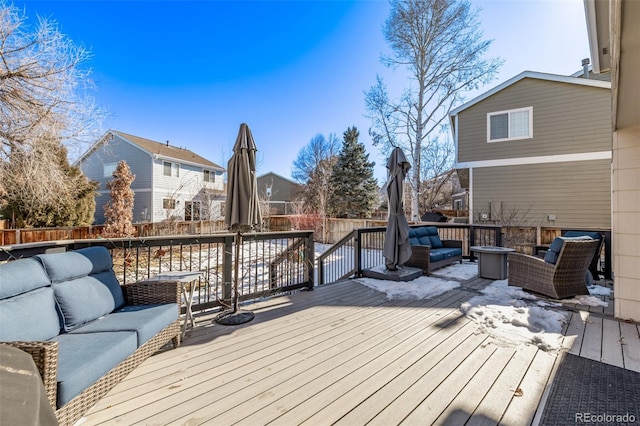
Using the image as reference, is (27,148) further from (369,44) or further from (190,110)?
(369,44)

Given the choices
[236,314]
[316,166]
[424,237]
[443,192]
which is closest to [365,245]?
[424,237]

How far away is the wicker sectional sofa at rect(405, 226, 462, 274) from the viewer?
5.84 metres

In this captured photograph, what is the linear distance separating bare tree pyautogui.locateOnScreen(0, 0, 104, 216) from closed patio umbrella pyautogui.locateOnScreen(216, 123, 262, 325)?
221 inches

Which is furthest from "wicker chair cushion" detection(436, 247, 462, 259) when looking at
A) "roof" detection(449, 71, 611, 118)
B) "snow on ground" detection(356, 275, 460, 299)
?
"roof" detection(449, 71, 611, 118)

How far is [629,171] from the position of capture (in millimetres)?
3443

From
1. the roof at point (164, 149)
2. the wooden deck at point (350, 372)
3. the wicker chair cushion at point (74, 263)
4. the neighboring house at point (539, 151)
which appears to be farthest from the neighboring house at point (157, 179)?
the wooden deck at point (350, 372)

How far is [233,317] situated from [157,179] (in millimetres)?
17198

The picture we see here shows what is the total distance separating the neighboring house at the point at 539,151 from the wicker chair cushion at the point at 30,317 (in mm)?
11441

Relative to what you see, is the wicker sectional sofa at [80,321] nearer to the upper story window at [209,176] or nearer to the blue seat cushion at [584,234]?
the blue seat cushion at [584,234]

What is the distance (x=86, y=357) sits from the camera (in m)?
1.72

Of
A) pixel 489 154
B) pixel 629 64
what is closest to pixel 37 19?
pixel 629 64

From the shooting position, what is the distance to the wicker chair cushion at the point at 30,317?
171 centimetres

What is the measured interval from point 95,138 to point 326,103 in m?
10.4

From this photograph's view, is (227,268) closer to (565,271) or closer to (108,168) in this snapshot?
(565,271)
